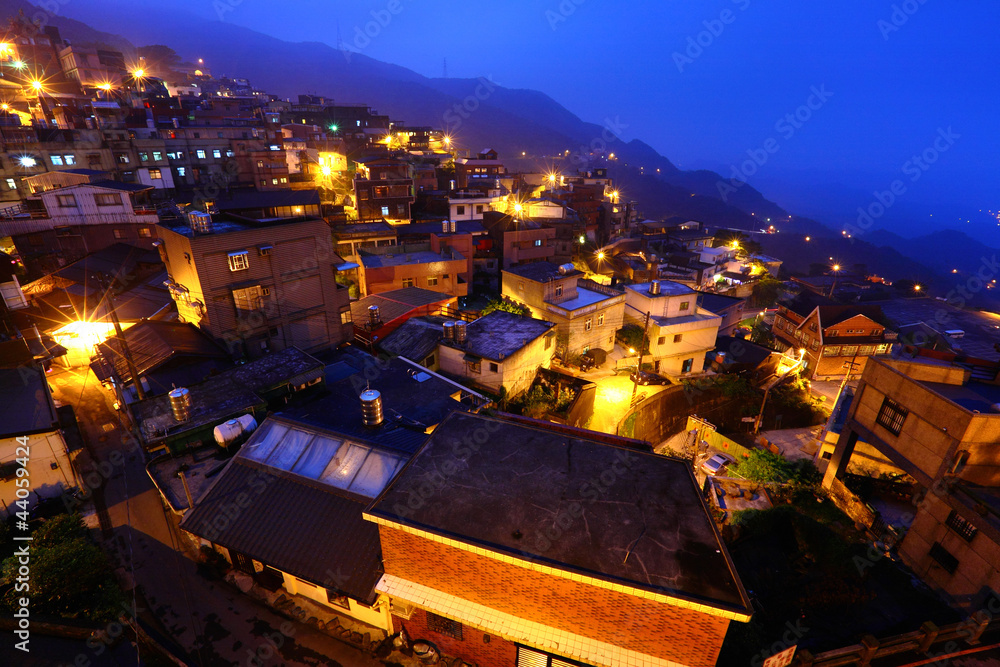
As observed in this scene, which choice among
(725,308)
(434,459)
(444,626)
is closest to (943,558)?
(444,626)

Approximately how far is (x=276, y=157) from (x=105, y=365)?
131 feet

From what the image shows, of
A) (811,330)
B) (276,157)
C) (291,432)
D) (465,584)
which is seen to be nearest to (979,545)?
(465,584)

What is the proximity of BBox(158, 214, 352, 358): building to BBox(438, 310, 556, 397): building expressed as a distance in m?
9.00

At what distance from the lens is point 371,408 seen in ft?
52.1

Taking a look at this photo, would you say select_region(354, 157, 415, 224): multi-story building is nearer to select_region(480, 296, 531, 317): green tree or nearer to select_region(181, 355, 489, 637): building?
select_region(480, 296, 531, 317): green tree

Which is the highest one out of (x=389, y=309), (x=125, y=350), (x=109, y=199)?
(x=109, y=199)

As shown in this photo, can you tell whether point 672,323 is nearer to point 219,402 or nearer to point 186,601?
point 219,402

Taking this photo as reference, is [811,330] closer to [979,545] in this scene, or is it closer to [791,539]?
[979,545]

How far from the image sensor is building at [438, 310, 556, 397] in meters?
23.5

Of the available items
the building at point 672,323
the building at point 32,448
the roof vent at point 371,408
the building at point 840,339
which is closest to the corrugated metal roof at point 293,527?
the roof vent at point 371,408

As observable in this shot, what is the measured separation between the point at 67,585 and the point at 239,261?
52.5 ft

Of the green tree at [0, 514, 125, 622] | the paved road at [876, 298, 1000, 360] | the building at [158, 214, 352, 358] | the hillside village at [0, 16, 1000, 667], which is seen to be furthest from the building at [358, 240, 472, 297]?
the paved road at [876, 298, 1000, 360]

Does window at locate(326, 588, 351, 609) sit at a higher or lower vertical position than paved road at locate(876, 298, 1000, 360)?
higher

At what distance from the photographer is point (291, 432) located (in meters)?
14.5
